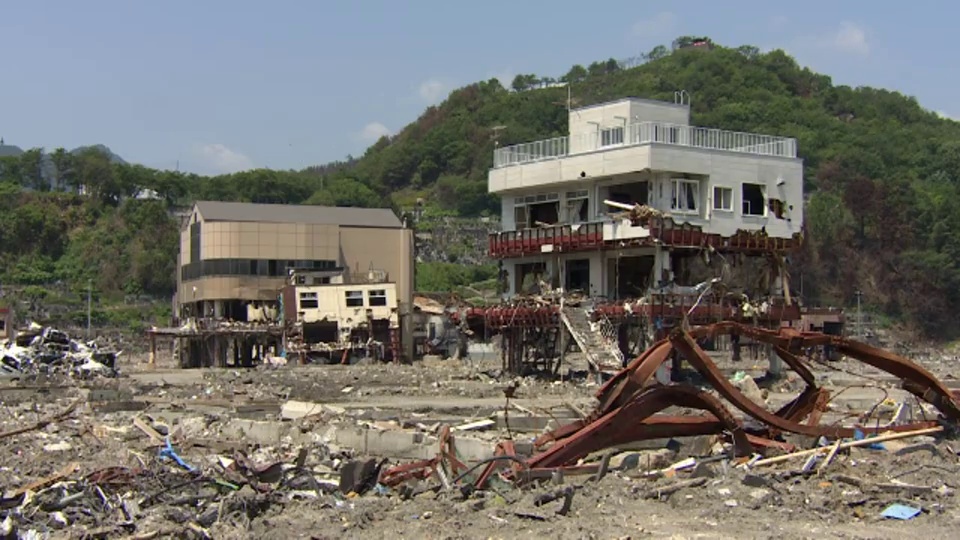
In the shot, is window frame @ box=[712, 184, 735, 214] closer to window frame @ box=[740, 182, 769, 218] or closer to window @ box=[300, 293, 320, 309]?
window frame @ box=[740, 182, 769, 218]

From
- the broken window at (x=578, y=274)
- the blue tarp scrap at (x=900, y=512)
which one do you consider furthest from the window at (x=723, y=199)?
the blue tarp scrap at (x=900, y=512)

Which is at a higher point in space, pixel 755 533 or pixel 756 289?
pixel 756 289

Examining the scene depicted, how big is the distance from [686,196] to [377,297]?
27.6 meters

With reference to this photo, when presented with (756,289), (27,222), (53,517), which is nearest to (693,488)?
(53,517)

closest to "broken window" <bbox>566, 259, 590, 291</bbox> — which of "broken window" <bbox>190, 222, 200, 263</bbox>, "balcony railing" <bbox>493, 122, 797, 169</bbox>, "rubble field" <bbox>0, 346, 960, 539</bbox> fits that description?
"balcony railing" <bbox>493, 122, 797, 169</bbox>

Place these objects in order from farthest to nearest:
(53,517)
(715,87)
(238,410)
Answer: (715,87), (238,410), (53,517)

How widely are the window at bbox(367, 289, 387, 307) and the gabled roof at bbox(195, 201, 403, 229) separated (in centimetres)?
1429

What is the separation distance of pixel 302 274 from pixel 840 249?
5260 centimetres

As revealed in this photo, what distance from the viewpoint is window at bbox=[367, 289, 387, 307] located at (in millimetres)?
66875

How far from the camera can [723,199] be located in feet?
142

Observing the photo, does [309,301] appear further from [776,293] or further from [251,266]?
[776,293]

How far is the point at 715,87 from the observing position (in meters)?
166

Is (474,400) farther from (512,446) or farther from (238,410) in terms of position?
(512,446)

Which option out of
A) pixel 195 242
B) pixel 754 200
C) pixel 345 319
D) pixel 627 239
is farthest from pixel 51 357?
pixel 195 242
